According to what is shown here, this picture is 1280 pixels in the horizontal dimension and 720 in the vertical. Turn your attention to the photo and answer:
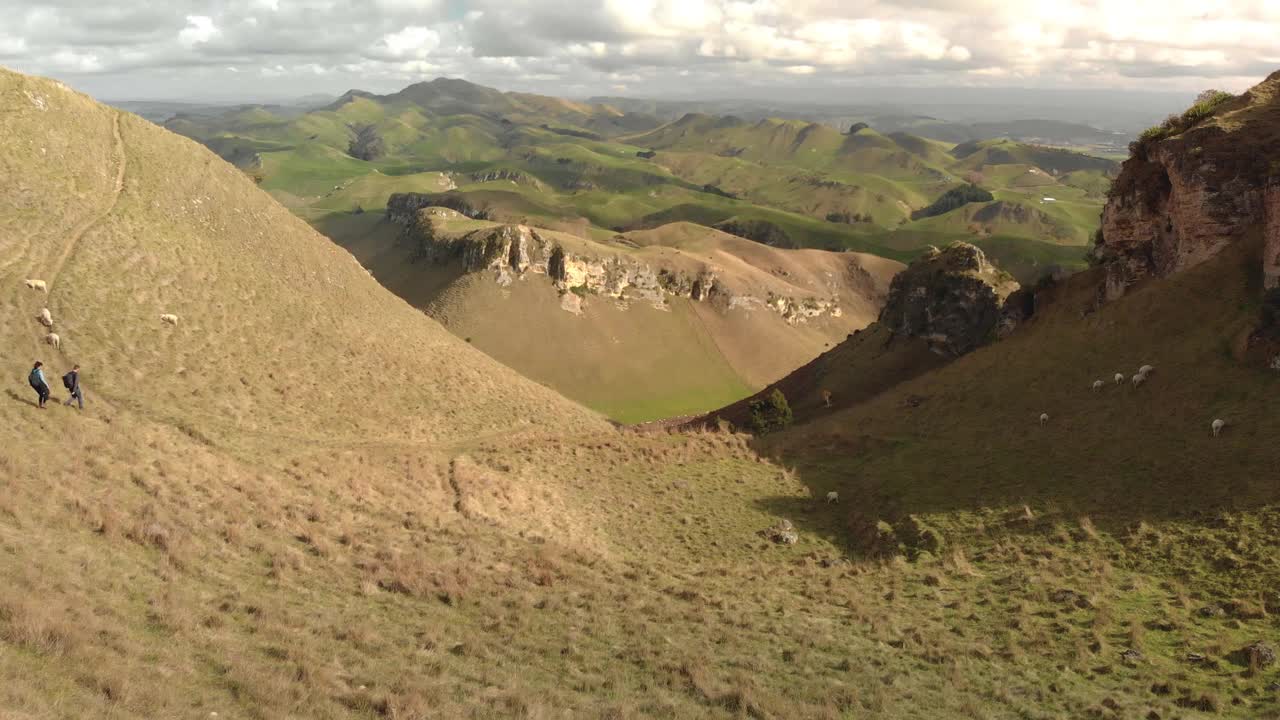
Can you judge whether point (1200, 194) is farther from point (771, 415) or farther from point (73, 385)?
point (73, 385)

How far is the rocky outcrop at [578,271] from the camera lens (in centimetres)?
11788

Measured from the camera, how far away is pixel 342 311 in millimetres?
57781

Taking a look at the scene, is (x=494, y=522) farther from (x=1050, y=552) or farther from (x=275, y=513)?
(x=1050, y=552)

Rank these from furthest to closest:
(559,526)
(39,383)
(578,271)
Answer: (578,271), (559,526), (39,383)

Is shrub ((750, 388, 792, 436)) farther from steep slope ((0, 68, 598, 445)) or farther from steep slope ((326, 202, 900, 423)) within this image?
steep slope ((326, 202, 900, 423))

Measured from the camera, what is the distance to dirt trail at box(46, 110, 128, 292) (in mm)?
39969

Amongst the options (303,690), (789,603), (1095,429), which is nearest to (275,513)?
(303,690)

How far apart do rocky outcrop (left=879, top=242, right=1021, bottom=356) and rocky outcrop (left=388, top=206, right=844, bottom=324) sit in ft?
204

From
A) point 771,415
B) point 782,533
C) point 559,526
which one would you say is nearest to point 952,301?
point 771,415

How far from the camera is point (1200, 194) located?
41.9m

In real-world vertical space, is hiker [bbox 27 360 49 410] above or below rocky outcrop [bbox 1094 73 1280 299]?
below

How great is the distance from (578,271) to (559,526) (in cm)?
9401

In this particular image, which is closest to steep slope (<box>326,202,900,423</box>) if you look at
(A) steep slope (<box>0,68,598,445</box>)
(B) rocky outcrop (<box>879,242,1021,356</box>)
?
(A) steep slope (<box>0,68,598,445</box>)

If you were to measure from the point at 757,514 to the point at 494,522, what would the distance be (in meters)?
11.9
